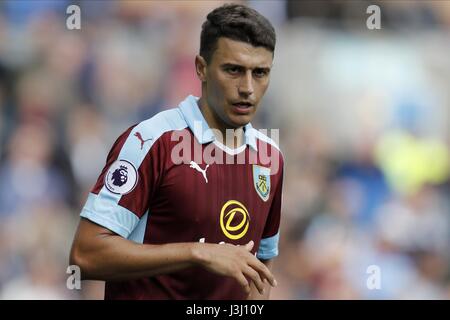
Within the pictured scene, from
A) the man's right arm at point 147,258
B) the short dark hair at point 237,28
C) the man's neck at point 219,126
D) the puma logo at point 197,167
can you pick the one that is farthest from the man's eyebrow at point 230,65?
the man's right arm at point 147,258

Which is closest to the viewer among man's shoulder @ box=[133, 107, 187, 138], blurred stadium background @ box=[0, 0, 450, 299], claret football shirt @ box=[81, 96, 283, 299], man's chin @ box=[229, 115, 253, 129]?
claret football shirt @ box=[81, 96, 283, 299]

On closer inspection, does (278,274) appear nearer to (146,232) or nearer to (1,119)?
(1,119)

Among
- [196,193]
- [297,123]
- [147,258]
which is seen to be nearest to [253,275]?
[147,258]

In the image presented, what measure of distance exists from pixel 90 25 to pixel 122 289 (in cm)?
477

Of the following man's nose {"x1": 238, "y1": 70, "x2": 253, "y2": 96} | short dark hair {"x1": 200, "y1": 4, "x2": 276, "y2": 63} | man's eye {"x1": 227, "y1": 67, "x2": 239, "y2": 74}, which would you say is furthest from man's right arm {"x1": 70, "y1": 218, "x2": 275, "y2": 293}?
short dark hair {"x1": 200, "y1": 4, "x2": 276, "y2": 63}

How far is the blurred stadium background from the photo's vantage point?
7.24 metres

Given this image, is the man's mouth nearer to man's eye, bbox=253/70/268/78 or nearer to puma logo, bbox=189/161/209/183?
man's eye, bbox=253/70/268/78

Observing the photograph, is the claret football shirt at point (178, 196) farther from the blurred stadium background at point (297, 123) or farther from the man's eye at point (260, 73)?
the blurred stadium background at point (297, 123)

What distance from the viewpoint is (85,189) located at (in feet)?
23.8

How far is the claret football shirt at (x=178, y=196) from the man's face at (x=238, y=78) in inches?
6.6

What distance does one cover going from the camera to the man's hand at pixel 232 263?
3.27 m

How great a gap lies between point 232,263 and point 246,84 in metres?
0.91

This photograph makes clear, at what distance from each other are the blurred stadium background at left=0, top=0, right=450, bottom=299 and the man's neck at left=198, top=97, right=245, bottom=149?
134 inches
